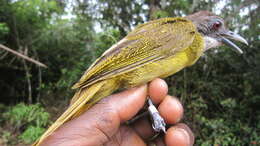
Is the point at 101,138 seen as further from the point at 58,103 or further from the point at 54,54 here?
the point at 54,54

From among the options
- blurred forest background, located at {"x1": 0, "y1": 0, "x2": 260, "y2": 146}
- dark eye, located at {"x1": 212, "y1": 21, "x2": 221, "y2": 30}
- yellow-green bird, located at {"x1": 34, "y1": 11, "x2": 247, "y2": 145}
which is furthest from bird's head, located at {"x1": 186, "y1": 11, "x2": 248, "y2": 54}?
blurred forest background, located at {"x1": 0, "y1": 0, "x2": 260, "y2": 146}

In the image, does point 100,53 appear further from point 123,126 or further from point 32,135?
point 123,126

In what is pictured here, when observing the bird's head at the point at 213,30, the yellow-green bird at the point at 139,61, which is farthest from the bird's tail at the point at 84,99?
the bird's head at the point at 213,30

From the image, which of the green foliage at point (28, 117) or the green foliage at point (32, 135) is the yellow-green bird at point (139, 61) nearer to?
the green foliage at point (32, 135)

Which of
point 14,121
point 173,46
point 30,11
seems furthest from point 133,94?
point 30,11

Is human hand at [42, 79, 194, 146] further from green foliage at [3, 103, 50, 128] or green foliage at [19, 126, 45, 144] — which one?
green foliage at [3, 103, 50, 128]

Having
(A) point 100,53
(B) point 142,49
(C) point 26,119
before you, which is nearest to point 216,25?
(B) point 142,49
